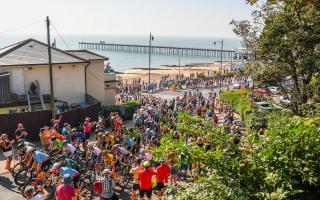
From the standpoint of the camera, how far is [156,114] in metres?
25.2

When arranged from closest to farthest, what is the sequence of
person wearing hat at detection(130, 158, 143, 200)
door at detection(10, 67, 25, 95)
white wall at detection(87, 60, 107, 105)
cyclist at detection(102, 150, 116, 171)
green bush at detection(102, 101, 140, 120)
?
person wearing hat at detection(130, 158, 143, 200) → cyclist at detection(102, 150, 116, 171) → door at detection(10, 67, 25, 95) → green bush at detection(102, 101, 140, 120) → white wall at detection(87, 60, 107, 105)

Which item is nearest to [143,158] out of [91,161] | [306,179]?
[91,161]

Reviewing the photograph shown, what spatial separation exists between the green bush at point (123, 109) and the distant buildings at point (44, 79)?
1680 mm

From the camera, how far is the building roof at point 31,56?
2539 cm

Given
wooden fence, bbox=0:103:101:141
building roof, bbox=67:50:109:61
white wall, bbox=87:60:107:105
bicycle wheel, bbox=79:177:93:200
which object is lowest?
bicycle wheel, bbox=79:177:93:200

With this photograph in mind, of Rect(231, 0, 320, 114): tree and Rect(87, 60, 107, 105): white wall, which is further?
Rect(87, 60, 107, 105): white wall

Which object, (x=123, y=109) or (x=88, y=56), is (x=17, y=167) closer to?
(x=123, y=109)

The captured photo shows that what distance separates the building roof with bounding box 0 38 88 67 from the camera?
2539cm

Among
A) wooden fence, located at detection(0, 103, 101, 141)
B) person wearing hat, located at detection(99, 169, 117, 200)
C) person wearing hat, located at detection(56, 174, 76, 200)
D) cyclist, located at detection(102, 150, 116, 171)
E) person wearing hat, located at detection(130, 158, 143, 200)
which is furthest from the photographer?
wooden fence, located at detection(0, 103, 101, 141)

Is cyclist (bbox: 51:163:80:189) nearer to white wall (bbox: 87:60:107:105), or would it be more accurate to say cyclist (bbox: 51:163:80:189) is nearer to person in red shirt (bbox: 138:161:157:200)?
person in red shirt (bbox: 138:161:157:200)

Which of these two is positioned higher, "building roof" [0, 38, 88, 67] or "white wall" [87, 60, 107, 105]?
"building roof" [0, 38, 88, 67]

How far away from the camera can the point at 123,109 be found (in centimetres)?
2806

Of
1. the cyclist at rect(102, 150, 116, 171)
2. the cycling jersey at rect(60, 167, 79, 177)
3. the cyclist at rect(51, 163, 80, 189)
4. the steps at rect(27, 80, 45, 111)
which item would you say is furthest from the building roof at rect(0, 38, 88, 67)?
the cycling jersey at rect(60, 167, 79, 177)

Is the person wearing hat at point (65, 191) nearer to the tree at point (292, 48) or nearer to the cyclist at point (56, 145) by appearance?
the cyclist at point (56, 145)
